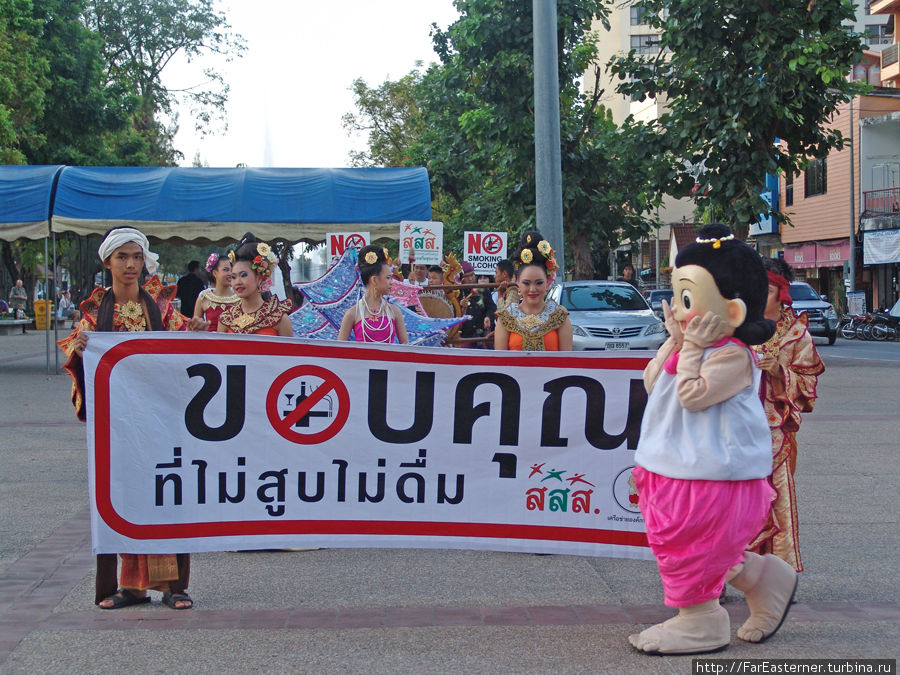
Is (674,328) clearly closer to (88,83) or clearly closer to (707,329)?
(707,329)

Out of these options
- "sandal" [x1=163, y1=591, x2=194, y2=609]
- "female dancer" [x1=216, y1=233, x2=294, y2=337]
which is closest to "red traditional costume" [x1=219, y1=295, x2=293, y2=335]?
"female dancer" [x1=216, y1=233, x2=294, y2=337]

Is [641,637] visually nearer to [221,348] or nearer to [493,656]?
[493,656]

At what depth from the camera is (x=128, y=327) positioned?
5129 mm

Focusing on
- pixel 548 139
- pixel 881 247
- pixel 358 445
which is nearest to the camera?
pixel 358 445

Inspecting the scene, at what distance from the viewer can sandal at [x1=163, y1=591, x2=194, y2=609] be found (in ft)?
16.2

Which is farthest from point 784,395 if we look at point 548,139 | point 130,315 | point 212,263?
point 548,139

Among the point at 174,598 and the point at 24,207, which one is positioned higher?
the point at 24,207

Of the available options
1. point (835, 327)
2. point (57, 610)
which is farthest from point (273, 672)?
point (835, 327)

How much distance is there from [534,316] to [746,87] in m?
14.4

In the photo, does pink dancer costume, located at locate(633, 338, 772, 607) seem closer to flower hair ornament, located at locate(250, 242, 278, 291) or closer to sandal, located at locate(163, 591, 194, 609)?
sandal, located at locate(163, 591, 194, 609)

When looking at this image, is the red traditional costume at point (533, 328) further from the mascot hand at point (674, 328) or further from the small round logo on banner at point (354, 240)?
the small round logo on banner at point (354, 240)

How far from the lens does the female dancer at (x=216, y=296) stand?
8.08 m

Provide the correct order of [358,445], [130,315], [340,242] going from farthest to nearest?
[340,242] → [130,315] → [358,445]

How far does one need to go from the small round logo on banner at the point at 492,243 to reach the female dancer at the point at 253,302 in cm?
935
